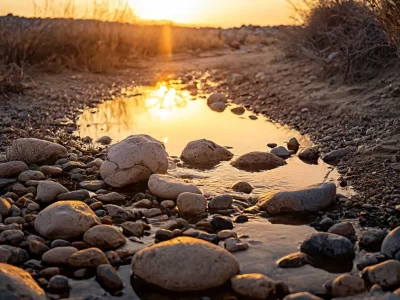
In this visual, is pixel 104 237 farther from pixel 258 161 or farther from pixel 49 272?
pixel 258 161

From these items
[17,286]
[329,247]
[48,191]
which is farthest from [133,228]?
[329,247]

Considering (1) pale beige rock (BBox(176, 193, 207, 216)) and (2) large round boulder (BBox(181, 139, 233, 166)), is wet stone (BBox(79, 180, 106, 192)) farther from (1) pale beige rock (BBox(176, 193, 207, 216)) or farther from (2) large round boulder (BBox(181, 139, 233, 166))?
(2) large round boulder (BBox(181, 139, 233, 166))

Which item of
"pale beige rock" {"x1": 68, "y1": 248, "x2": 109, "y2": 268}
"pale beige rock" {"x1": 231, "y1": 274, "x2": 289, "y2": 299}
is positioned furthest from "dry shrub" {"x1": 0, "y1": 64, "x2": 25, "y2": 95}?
"pale beige rock" {"x1": 231, "y1": 274, "x2": 289, "y2": 299}

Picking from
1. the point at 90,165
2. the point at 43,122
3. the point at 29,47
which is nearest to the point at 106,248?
the point at 90,165

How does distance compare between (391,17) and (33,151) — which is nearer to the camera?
(33,151)

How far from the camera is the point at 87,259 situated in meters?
2.88

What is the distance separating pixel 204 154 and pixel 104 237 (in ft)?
7.22

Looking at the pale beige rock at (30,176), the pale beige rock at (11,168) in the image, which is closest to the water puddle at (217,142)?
the pale beige rock at (30,176)

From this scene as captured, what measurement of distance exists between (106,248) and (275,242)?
39.5 inches

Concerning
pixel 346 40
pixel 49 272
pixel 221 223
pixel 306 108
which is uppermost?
pixel 346 40

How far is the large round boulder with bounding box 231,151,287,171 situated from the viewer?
4977 millimetres

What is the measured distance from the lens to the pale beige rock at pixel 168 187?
155 inches

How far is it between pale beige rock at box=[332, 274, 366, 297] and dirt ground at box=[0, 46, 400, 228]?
3.04 feet

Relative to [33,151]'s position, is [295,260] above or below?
below
